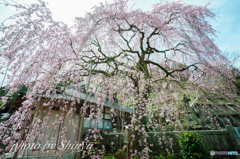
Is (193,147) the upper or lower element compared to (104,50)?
lower

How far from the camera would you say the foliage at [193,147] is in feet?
11.8

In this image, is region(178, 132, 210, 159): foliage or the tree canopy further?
region(178, 132, 210, 159): foliage

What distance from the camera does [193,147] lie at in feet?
12.1

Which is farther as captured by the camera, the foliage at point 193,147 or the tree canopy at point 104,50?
the foliage at point 193,147

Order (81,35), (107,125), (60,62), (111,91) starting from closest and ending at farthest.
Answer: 1. (60,62)
2. (81,35)
3. (111,91)
4. (107,125)

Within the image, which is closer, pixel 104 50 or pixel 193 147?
pixel 193 147

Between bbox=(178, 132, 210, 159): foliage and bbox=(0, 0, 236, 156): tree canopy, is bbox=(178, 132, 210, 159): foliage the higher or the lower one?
the lower one

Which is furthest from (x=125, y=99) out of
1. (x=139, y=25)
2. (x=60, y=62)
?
(x=139, y=25)

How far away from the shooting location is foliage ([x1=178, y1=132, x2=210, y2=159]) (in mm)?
3591

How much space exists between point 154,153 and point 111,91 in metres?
3.96

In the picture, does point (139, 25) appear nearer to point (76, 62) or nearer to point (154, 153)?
point (76, 62)

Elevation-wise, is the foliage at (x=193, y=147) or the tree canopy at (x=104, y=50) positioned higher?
the tree canopy at (x=104, y=50)

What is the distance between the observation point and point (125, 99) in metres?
4.50

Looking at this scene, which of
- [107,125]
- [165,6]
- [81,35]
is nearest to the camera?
[81,35]
